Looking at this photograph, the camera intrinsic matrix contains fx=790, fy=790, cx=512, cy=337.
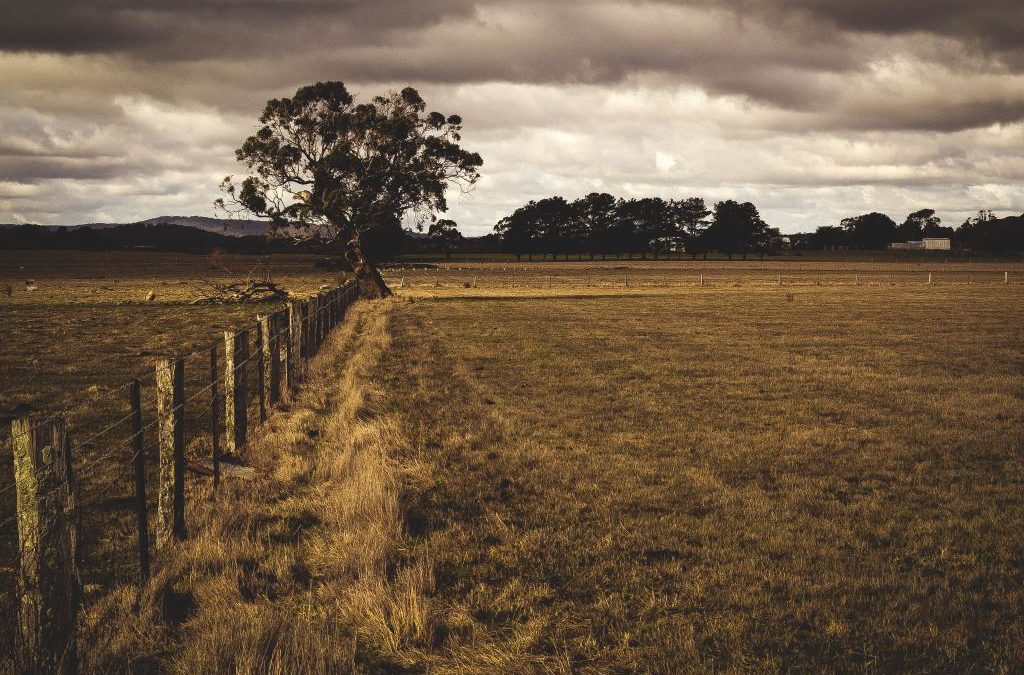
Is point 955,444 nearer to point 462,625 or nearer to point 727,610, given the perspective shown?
point 727,610

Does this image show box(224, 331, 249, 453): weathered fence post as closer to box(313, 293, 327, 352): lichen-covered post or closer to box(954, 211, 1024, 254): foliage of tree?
box(313, 293, 327, 352): lichen-covered post

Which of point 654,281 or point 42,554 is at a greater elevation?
point 654,281

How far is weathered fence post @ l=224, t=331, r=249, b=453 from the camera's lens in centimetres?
961

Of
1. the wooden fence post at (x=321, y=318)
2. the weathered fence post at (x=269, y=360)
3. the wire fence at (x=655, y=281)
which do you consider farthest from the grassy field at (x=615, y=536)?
the wire fence at (x=655, y=281)

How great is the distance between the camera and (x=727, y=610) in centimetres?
577

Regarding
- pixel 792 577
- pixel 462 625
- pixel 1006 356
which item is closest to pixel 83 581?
pixel 462 625

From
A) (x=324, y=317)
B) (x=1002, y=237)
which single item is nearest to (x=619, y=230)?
(x=1002, y=237)

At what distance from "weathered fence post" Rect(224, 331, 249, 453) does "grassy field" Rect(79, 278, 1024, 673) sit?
50 cm

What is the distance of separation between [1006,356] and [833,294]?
30.2 m

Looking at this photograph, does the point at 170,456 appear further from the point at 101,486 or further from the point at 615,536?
the point at 615,536

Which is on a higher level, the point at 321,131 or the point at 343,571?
the point at 321,131

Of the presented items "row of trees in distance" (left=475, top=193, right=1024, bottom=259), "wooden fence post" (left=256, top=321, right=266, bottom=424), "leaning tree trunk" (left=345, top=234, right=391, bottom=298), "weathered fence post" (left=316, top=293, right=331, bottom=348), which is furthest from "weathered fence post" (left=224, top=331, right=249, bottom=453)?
"row of trees in distance" (left=475, top=193, right=1024, bottom=259)

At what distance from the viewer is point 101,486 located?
29.4 feet

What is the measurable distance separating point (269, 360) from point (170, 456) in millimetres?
5355
